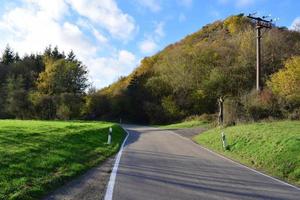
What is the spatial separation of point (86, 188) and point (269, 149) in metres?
11.4

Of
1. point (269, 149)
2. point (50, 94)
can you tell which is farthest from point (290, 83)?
point (50, 94)

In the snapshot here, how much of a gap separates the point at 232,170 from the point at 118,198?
6772 mm

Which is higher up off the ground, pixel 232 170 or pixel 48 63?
pixel 48 63

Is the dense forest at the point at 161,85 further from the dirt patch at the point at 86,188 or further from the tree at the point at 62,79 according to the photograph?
the dirt patch at the point at 86,188

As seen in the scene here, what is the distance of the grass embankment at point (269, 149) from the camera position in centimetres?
1673

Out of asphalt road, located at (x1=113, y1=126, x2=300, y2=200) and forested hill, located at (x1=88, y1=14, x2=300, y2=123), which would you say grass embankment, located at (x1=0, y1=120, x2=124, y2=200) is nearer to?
asphalt road, located at (x1=113, y1=126, x2=300, y2=200)

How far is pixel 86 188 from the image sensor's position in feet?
36.6

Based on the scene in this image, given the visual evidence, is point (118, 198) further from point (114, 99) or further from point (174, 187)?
point (114, 99)

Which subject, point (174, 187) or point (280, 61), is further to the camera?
point (280, 61)

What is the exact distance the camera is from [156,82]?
78625 millimetres

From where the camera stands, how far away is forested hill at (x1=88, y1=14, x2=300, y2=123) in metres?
60.4

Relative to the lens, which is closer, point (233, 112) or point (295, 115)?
point (295, 115)

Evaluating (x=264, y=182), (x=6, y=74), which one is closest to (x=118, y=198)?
(x=264, y=182)

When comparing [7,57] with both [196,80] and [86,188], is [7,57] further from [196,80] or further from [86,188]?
[86,188]
